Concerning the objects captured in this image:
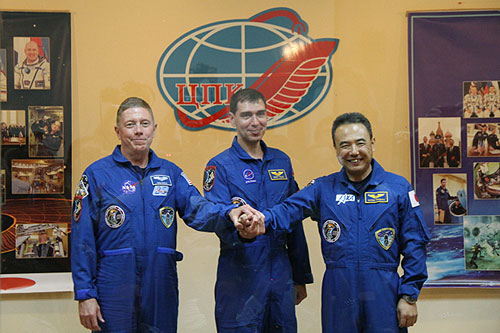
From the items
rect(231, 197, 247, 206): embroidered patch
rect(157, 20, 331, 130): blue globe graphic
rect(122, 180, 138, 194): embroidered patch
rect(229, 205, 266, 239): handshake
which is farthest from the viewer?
rect(157, 20, 331, 130): blue globe graphic

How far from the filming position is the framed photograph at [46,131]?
363 cm

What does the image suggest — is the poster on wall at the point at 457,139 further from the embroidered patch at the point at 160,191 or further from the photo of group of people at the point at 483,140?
the embroidered patch at the point at 160,191

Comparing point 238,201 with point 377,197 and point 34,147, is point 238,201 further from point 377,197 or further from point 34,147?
point 34,147

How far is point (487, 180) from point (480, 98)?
21.4 inches

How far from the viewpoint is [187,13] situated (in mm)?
3711

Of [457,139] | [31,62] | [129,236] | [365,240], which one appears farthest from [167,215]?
[457,139]

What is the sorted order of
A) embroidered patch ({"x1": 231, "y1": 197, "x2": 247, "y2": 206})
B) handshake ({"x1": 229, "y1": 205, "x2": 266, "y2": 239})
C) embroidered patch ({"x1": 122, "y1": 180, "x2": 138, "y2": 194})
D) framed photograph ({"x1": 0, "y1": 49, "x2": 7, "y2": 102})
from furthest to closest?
framed photograph ({"x1": 0, "y1": 49, "x2": 7, "y2": 102}) < embroidered patch ({"x1": 231, "y1": 197, "x2": 247, "y2": 206}) < embroidered patch ({"x1": 122, "y1": 180, "x2": 138, "y2": 194}) < handshake ({"x1": 229, "y1": 205, "x2": 266, "y2": 239})

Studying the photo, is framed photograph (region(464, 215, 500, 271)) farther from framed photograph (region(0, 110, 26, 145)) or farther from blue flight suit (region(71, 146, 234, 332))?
framed photograph (region(0, 110, 26, 145))

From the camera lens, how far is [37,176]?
3648mm

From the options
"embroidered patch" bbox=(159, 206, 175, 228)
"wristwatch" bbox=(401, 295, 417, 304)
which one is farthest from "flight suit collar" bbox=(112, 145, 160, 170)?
"wristwatch" bbox=(401, 295, 417, 304)

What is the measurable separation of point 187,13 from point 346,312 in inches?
83.1

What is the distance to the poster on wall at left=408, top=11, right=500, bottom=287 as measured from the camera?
3.73 meters

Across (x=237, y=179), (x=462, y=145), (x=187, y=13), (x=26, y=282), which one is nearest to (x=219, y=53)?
(x=187, y=13)

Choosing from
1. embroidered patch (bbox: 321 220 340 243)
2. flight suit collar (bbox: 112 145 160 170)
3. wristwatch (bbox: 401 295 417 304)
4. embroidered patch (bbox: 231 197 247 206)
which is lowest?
wristwatch (bbox: 401 295 417 304)
